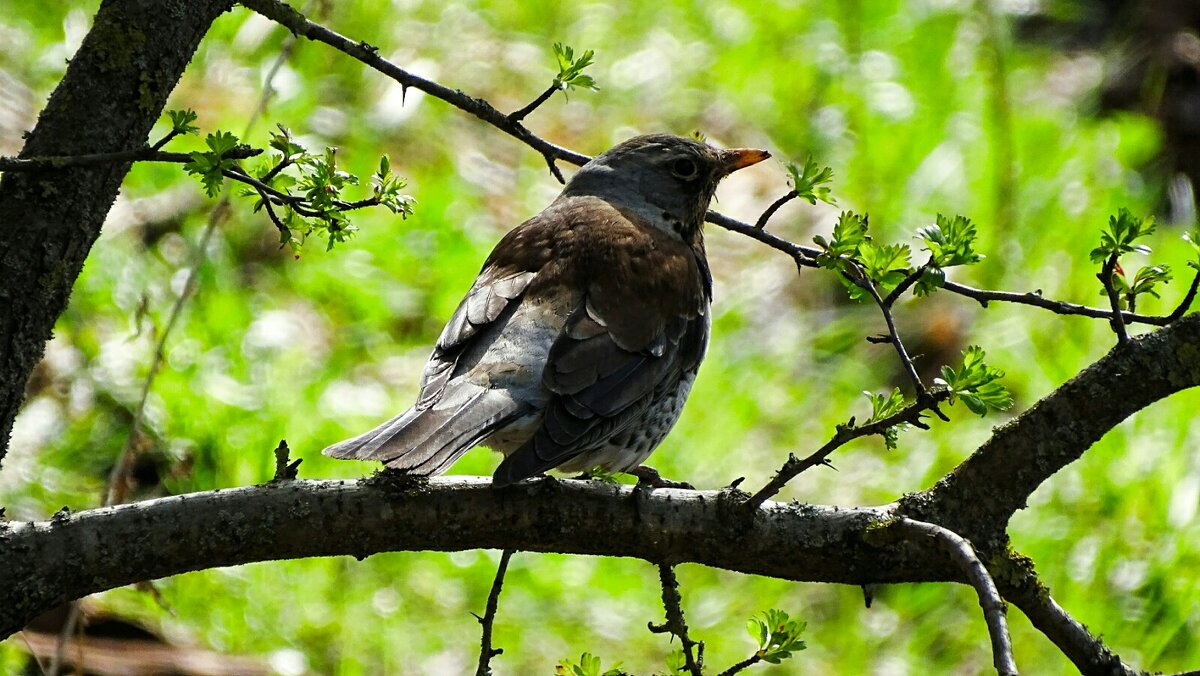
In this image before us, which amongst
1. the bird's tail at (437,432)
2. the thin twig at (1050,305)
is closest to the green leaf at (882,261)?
the thin twig at (1050,305)

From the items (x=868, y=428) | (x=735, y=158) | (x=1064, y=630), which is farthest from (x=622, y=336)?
(x=1064, y=630)

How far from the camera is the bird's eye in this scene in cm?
395

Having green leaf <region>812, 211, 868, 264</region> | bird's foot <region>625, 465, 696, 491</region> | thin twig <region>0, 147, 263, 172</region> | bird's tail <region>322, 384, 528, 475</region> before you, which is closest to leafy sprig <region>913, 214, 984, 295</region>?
green leaf <region>812, 211, 868, 264</region>

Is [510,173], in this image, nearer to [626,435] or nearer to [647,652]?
[647,652]

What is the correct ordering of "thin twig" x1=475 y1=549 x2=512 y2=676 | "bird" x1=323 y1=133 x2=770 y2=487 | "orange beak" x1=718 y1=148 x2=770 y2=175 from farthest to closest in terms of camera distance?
1. "orange beak" x1=718 y1=148 x2=770 y2=175
2. "bird" x1=323 y1=133 x2=770 y2=487
3. "thin twig" x1=475 y1=549 x2=512 y2=676

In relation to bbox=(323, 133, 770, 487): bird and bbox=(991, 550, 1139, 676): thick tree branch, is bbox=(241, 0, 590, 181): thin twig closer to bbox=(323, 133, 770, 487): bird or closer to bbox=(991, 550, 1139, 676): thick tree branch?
bbox=(323, 133, 770, 487): bird

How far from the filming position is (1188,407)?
545 cm

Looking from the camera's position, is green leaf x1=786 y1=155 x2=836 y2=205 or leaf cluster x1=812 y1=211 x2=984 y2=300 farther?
green leaf x1=786 y1=155 x2=836 y2=205

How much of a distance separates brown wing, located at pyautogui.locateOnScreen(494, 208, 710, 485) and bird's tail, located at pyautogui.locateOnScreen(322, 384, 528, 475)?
0.39 ft

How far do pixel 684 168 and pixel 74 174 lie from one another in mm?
2002

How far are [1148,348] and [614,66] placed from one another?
19.0 ft

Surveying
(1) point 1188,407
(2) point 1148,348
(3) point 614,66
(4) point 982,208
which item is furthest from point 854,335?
(2) point 1148,348

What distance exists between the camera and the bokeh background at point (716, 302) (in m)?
4.70

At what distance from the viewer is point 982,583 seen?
6.43 feet
